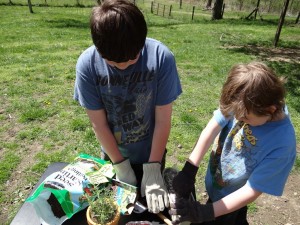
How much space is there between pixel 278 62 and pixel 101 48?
703cm

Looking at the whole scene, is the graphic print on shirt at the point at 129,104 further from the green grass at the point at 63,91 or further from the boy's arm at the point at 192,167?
the green grass at the point at 63,91

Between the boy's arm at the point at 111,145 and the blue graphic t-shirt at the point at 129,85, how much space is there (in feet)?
0.16

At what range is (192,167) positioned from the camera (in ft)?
5.46

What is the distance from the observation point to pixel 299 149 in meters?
3.99

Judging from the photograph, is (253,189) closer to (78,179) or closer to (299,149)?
(78,179)

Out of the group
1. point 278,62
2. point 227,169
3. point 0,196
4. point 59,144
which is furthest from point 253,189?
point 278,62

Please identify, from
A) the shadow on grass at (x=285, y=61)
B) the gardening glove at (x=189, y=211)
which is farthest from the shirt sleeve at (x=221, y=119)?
the shadow on grass at (x=285, y=61)

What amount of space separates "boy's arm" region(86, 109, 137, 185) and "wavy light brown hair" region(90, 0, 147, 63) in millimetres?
521

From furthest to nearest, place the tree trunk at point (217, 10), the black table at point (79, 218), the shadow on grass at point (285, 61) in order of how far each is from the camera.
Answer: the tree trunk at point (217, 10)
the shadow on grass at point (285, 61)
the black table at point (79, 218)

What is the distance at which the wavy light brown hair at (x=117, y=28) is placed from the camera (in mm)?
1259

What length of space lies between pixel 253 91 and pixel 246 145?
0.42 meters

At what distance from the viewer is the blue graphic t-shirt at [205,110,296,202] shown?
1.41 m

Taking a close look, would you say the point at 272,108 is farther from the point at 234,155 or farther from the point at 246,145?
the point at 234,155

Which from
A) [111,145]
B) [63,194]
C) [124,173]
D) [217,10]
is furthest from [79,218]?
[217,10]
